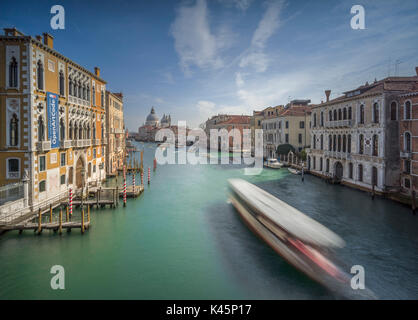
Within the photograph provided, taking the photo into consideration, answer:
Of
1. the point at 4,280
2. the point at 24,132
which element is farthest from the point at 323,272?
the point at 24,132

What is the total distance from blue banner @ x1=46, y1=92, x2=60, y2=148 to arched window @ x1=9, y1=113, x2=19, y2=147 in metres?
1.40

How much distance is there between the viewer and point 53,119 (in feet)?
44.5

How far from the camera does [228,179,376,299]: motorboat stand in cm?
769

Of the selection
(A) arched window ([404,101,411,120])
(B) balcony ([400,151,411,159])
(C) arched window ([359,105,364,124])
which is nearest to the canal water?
(B) balcony ([400,151,411,159])

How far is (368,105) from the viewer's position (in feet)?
61.8

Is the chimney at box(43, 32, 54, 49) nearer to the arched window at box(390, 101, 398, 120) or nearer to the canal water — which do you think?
the canal water

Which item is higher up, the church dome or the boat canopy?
the church dome

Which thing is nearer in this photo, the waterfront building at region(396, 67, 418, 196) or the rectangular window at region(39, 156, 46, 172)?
the rectangular window at region(39, 156, 46, 172)

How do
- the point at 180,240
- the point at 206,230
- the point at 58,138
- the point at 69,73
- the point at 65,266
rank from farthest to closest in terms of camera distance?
the point at 69,73 → the point at 58,138 → the point at 206,230 → the point at 180,240 → the point at 65,266

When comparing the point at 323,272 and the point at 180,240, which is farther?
the point at 180,240

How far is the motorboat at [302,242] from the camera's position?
303 inches
